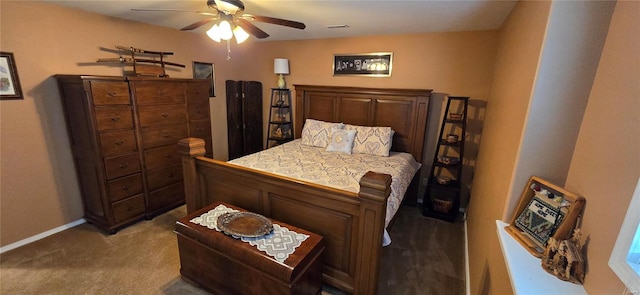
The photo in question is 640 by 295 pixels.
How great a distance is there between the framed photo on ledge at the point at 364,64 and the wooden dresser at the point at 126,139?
1.87 meters

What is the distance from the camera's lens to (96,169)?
248 centimetres

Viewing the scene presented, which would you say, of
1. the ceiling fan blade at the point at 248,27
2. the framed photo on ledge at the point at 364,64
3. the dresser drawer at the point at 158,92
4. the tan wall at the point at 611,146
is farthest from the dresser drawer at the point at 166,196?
the tan wall at the point at 611,146

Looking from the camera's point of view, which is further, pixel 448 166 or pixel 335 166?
pixel 448 166

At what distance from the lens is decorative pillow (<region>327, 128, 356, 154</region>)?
3111 mm

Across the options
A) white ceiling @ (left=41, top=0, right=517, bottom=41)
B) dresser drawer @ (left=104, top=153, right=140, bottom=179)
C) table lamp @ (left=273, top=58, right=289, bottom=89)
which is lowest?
dresser drawer @ (left=104, top=153, right=140, bottom=179)

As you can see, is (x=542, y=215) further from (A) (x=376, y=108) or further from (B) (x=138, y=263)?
(B) (x=138, y=263)

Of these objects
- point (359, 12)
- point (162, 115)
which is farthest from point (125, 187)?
point (359, 12)

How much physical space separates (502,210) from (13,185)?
3.75 metres

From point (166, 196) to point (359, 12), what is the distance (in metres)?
2.86

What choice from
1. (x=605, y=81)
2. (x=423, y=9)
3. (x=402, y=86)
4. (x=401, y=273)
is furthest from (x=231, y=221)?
(x=402, y=86)

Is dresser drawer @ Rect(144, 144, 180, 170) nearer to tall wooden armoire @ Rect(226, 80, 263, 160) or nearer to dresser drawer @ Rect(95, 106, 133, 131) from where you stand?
dresser drawer @ Rect(95, 106, 133, 131)

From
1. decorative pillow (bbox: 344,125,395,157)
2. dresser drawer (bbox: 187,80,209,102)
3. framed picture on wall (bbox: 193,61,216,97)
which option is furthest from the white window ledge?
framed picture on wall (bbox: 193,61,216,97)

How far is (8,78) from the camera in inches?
84.3

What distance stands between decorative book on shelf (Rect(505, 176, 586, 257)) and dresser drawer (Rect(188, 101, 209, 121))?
317 cm
